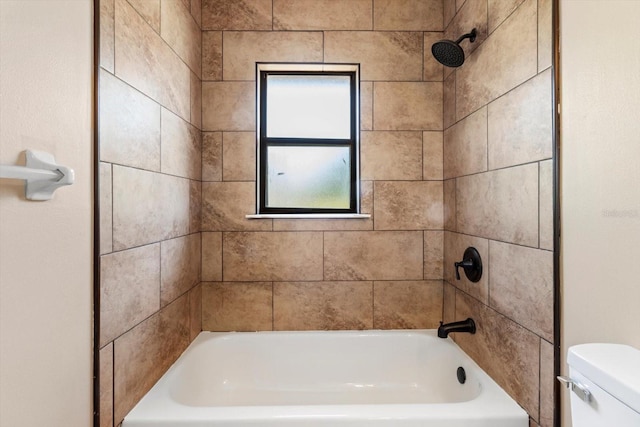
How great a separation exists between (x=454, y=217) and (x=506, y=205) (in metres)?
0.56

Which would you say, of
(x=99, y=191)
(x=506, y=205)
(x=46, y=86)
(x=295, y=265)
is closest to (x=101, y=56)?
(x=46, y=86)

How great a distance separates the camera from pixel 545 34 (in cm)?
118

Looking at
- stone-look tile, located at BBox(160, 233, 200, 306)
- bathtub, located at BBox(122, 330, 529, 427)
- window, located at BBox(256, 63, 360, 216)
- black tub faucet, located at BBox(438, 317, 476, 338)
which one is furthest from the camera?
window, located at BBox(256, 63, 360, 216)

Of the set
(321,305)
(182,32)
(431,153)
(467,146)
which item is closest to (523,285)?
(467,146)

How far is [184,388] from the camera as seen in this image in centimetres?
171

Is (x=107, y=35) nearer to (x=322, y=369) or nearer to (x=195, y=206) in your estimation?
(x=195, y=206)

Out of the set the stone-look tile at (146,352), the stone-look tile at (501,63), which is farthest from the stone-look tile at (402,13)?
the stone-look tile at (146,352)

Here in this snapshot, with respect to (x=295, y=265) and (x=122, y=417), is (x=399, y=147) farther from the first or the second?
(x=122, y=417)

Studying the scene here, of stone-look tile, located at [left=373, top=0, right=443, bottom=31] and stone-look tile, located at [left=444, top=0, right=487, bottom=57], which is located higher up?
stone-look tile, located at [left=373, top=0, right=443, bottom=31]

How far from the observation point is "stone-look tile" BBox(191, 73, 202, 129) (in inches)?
76.7

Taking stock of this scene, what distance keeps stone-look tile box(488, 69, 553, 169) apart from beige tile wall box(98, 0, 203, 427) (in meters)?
1.46

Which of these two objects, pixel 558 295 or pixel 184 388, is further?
pixel 184 388

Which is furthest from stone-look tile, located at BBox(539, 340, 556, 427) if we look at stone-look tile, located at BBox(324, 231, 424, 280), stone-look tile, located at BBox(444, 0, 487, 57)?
stone-look tile, located at BBox(444, 0, 487, 57)

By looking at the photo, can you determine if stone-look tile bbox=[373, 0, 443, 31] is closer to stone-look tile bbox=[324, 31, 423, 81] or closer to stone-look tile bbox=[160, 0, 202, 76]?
stone-look tile bbox=[324, 31, 423, 81]
